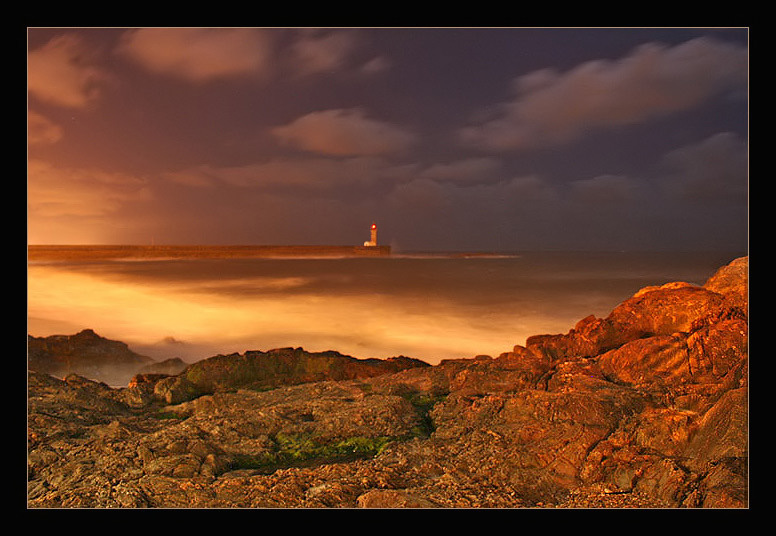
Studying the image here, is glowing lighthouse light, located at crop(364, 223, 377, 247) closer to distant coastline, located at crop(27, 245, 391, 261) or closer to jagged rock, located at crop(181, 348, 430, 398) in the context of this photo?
distant coastline, located at crop(27, 245, 391, 261)

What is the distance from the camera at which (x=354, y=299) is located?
615 centimetres

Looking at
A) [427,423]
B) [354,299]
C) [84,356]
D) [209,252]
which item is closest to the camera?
[427,423]

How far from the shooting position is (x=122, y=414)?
5.29 meters

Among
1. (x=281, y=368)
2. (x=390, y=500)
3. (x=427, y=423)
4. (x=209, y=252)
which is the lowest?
(x=390, y=500)

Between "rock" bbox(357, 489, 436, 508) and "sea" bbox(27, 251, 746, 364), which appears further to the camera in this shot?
"sea" bbox(27, 251, 746, 364)

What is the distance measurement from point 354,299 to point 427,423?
1770 millimetres

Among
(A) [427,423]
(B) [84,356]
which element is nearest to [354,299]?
(A) [427,423]

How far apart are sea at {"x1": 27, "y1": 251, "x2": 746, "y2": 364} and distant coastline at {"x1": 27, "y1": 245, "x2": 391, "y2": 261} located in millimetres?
63

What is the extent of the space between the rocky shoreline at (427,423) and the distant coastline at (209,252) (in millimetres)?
1033

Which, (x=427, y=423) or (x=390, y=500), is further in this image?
(x=427, y=423)

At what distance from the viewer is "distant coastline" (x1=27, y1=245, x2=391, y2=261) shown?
614 cm

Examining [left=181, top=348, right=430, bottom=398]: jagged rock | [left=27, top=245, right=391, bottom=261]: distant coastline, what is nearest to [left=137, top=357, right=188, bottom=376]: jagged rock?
[left=181, top=348, right=430, bottom=398]: jagged rock

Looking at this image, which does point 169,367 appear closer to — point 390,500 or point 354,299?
point 354,299

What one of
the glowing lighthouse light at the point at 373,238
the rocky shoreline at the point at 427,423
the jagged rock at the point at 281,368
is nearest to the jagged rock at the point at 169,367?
the rocky shoreline at the point at 427,423
